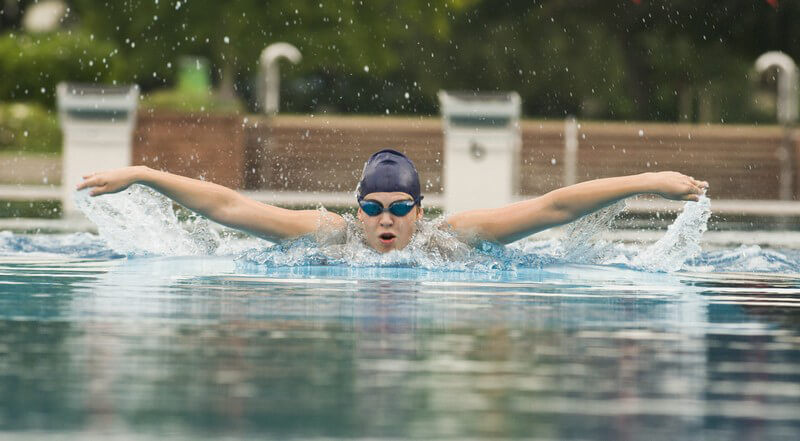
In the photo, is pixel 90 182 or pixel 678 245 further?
pixel 678 245

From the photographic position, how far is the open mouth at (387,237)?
30.9ft

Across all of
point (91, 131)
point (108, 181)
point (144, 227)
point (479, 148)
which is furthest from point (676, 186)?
point (91, 131)

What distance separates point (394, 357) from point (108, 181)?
3.14 m

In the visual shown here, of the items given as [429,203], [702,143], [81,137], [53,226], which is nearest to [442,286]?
[53,226]

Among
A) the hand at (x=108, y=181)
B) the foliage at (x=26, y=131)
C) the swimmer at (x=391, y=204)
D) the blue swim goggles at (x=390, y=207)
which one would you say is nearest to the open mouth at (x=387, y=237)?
the swimmer at (x=391, y=204)

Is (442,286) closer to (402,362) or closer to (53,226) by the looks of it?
(402,362)

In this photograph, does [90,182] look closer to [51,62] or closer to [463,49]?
[51,62]

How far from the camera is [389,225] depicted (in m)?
9.33

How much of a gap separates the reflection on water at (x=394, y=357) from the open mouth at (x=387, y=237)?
0.21 m

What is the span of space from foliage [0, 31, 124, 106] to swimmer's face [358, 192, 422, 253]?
28.5 meters

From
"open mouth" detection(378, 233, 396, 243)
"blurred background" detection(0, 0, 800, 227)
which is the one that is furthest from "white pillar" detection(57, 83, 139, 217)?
"open mouth" detection(378, 233, 396, 243)

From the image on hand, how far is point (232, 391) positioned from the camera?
5.10 metres

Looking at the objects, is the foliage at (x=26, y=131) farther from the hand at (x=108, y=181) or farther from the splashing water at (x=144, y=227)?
the hand at (x=108, y=181)

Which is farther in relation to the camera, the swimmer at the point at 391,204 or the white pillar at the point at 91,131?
the white pillar at the point at 91,131
